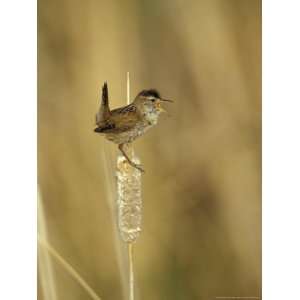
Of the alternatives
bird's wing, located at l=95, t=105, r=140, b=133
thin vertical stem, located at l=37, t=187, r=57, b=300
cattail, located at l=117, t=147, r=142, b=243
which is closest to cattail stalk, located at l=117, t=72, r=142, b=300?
cattail, located at l=117, t=147, r=142, b=243

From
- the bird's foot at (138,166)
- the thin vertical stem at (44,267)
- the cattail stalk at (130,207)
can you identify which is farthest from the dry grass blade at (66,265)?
the bird's foot at (138,166)

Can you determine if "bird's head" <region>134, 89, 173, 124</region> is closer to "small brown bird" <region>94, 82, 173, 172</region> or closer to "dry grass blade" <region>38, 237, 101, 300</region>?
"small brown bird" <region>94, 82, 173, 172</region>

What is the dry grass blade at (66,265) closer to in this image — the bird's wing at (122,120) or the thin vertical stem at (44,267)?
the thin vertical stem at (44,267)

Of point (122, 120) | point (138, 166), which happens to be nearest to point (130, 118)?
point (122, 120)

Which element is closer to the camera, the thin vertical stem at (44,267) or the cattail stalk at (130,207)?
the cattail stalk at (130,207)

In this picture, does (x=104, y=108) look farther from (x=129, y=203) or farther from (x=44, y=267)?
(x=44, y=267)
